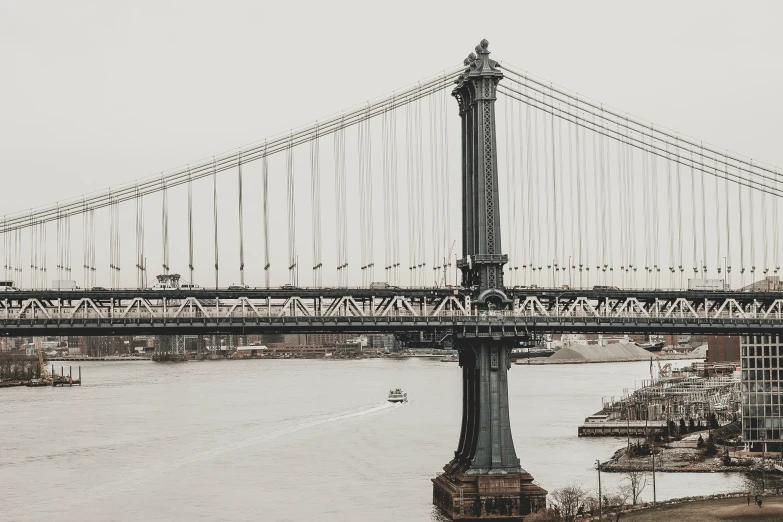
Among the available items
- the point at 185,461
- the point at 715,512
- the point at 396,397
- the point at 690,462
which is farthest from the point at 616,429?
the point at 715,512

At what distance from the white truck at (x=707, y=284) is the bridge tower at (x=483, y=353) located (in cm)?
1194

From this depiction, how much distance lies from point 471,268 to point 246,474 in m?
30.7

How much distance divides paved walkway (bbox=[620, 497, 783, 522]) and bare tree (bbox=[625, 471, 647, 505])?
6378 millimetres

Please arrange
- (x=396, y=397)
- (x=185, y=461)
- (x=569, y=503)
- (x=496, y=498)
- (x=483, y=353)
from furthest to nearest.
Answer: (x=396, y=397) < (x=185, y=461) < (x=483, y=353) < (x=496, y=498) < (x=569, y=503)

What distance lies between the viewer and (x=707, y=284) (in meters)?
75.4

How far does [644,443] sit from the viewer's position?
111000mm

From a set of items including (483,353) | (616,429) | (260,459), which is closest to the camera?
(483,353)

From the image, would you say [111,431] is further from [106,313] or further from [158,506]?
[106,313]

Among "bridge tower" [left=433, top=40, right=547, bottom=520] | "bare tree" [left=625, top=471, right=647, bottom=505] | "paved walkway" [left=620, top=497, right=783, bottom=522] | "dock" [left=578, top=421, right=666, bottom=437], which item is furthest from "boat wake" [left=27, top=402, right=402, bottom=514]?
"paved walkway" [left=620, top=497, right=783, bottom=522]

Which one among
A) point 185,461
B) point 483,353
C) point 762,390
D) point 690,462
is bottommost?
point 690,462

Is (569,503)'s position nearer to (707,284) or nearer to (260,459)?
(707,284)

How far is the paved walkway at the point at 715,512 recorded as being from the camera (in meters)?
59.6

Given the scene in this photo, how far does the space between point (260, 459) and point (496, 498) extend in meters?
39.2

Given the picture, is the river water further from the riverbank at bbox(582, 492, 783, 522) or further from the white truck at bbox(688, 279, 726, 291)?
the white truck at bbox(688, 279, 726, 291)
